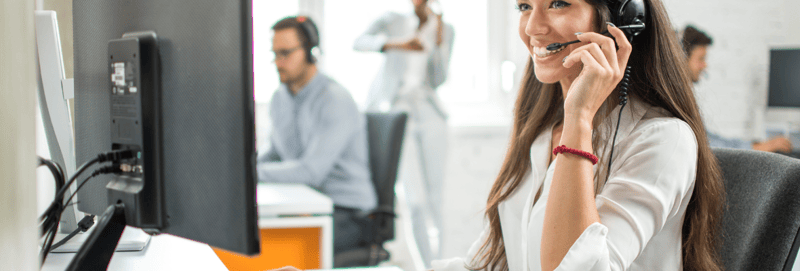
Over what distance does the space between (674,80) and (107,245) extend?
2.86 ft

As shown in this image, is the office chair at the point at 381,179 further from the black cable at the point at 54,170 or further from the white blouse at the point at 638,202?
the black cable at the point at 54,170

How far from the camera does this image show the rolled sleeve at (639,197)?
78 centimetres

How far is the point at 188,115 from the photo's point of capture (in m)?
0.57

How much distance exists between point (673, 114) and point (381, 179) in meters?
1.35

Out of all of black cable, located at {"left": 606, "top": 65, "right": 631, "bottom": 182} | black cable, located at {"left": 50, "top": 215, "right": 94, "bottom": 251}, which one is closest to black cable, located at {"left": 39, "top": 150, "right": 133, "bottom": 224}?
black cable, located at {"left": 50, "top": 215, "right": 94, "bottom": 251}

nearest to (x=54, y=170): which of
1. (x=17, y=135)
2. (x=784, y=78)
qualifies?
(x=17, y=135)

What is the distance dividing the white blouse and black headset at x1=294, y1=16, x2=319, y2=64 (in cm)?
159

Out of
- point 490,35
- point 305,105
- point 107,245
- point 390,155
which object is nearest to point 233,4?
point 107,245

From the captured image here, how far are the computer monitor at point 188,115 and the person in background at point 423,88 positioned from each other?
2.41 m

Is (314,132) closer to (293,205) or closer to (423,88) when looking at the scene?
(293,205)

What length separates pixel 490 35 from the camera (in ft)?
12.3

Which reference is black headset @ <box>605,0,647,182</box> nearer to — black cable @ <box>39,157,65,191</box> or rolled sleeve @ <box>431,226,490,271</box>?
A: rolled sleeve @ <box>431,226,490,271</box>

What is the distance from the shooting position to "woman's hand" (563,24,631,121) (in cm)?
86

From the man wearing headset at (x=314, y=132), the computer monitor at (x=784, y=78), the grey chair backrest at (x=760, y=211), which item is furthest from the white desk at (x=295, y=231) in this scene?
the computer monitor at (x=784, y=78)
